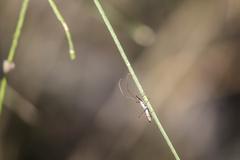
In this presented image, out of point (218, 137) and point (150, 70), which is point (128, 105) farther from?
point (218, 137)

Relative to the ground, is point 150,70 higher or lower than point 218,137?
higher

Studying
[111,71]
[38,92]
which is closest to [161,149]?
[111,71]

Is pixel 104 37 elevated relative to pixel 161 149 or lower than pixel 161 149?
elevated

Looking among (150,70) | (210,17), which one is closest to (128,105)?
(150,70)

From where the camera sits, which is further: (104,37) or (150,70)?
(104,37)

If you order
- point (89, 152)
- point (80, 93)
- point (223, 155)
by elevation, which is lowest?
point (223, 155)

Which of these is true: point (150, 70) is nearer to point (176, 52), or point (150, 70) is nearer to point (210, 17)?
point (176, 52)
